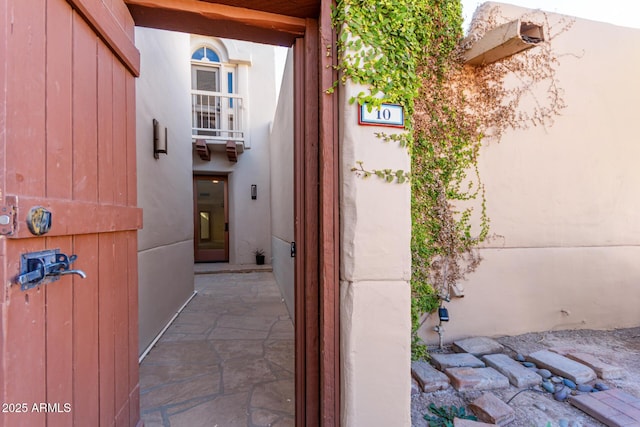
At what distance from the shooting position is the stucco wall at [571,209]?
2.88 m

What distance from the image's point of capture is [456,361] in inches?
95.0

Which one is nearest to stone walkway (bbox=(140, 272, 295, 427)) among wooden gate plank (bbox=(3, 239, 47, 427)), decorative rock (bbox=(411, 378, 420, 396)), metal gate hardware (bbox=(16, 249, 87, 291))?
decorative rock (bbox=(411, 378, 420, 396))

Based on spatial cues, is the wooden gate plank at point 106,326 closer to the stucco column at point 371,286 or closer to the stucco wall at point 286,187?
the stucco column at point 371,286

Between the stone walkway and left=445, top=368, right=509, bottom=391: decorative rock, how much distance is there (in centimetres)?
122

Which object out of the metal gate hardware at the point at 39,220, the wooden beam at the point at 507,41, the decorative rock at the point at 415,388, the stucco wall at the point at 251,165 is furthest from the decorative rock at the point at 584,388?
the stucco wall at the point at 251,165

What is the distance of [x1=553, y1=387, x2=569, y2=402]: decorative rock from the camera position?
2.00 meters

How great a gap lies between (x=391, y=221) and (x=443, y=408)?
56.2 inches

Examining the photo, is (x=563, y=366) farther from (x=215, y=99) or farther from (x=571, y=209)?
(x=215, y=99)

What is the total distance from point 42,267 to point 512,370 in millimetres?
2916

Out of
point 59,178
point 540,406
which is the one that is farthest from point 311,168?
point 540,406

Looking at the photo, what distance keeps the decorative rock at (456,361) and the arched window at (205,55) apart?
815 cm

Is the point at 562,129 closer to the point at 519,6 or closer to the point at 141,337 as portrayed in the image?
the point at 519,6

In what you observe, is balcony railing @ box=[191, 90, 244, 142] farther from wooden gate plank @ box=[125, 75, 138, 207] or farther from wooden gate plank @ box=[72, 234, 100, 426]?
wooden gate plank @ box=[72, 234, 100, 426]

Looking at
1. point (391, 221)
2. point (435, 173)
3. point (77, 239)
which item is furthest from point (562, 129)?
point (77, 239)
